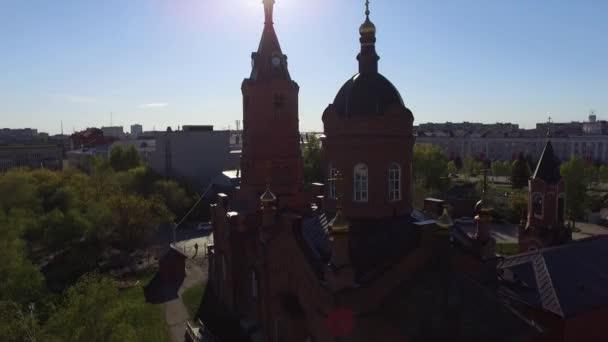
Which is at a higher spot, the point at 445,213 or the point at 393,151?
the point at 393,151

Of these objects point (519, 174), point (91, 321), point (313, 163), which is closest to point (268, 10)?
point (91, 321)

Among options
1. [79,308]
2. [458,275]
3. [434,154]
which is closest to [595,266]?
[458,275]

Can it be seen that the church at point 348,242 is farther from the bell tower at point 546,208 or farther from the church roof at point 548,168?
the church roof at point 548,168

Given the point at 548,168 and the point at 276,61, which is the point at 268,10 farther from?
the point at 548,168

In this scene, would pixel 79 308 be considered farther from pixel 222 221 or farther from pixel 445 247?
pixel 445 247

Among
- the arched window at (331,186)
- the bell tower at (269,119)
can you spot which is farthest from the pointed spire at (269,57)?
the arched window at (331,186)

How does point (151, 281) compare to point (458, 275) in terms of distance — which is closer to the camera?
point (458, 275)
